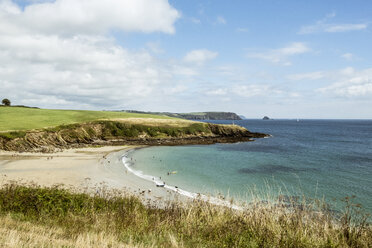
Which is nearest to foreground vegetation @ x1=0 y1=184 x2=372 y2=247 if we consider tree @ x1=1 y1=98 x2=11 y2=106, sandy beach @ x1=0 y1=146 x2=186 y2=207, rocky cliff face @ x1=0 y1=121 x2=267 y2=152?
sandy beach @ x1=0 y1=146 x2=186 y2=207

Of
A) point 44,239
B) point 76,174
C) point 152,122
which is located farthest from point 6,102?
point 44,239

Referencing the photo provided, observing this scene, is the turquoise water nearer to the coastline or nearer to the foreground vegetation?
the coastline

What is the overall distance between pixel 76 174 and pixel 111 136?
39.6 meters

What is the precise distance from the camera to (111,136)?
67.4 meters

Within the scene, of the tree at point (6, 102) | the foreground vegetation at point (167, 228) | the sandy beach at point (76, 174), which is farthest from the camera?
the tree at point (6, 102)

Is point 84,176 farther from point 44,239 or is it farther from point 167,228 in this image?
point 44,239

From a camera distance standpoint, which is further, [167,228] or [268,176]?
[268,176]

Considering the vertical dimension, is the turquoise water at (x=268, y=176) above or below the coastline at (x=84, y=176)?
below

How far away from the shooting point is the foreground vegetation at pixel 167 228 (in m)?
6.77

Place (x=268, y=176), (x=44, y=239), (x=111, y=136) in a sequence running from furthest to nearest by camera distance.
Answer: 1. (x=111, y=136)
2. (x=268, y=176)
3. (x=44, y=239)

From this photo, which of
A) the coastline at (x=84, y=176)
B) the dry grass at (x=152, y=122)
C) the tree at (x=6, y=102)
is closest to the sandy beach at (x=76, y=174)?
the coastline at (x=84, y=176)

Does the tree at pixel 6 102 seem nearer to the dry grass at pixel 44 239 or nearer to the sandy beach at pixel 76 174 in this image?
the sandy beach at pixel 76 174

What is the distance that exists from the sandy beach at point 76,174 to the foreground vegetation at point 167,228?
10.6m

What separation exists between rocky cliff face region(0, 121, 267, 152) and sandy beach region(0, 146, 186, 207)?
7239mm
